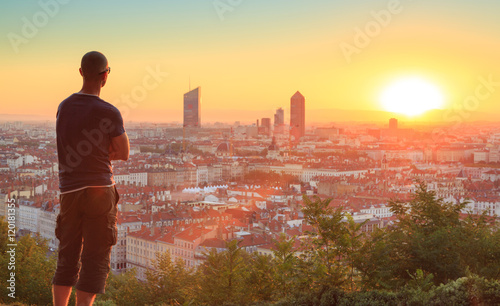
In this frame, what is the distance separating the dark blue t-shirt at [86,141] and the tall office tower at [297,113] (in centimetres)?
7285

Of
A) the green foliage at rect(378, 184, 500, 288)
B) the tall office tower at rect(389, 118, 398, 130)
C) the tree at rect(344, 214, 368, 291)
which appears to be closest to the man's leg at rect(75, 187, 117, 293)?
the tree at rect(344, 214, 368, 291)

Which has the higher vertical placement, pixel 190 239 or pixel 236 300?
pixel 236 300

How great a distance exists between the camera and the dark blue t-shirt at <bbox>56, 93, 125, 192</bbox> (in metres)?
1.47

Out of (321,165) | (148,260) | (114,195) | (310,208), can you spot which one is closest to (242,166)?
(321,165)

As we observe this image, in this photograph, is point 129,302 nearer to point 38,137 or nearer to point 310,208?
point 310,208

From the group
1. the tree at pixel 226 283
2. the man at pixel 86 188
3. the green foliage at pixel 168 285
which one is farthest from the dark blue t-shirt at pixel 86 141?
the green foliage at pixel 168 285

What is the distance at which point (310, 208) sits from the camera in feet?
17.3

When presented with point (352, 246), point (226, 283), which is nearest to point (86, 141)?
point (352, 246)

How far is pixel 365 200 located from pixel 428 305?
74.8 feet

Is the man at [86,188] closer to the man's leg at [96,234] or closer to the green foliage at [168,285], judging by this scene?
the man's leg at [96,234]

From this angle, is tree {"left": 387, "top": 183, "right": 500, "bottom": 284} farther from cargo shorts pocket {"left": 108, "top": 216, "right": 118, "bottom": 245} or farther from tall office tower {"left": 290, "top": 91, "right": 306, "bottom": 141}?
tall office tower {"left": 290, "top": 91, "right": 306, "bottom": 141}

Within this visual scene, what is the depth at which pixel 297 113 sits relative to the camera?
7469 cm

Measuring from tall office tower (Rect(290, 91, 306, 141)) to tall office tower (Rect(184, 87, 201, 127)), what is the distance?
43.9ft

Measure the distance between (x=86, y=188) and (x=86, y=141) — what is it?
0.40 ft
